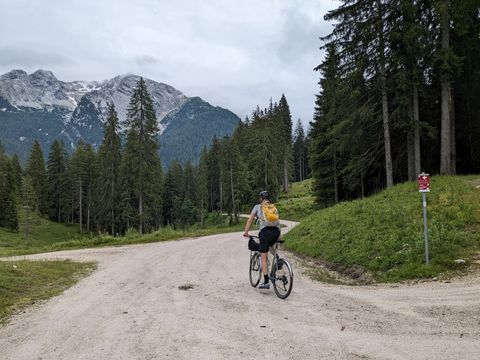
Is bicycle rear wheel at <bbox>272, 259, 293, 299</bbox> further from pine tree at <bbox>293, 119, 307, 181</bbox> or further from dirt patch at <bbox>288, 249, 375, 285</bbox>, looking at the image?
pine tree at <bbox>293, 119, 307, 181</bbox>

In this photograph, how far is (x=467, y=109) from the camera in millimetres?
28047

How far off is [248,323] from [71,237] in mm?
63184

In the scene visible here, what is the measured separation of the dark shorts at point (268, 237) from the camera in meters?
8.85

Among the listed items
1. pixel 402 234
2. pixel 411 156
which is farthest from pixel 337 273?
pixel 411 156

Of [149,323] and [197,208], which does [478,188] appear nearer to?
[149,323]

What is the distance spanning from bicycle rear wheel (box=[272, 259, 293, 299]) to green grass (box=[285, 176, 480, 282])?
325 cm

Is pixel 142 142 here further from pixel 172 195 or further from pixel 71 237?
pixel 172 195

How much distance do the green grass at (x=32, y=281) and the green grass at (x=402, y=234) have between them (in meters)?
8.37

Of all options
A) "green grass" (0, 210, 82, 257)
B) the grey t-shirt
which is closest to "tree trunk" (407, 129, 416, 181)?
the grey t-shirt

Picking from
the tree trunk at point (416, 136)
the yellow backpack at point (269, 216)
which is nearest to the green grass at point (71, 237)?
the tree trunk at point (416, 136)

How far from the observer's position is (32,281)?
11117 mm

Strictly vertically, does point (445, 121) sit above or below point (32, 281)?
above

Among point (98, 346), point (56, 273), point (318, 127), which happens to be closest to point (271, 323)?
point (98, 346)

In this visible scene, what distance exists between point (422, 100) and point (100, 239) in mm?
23360
